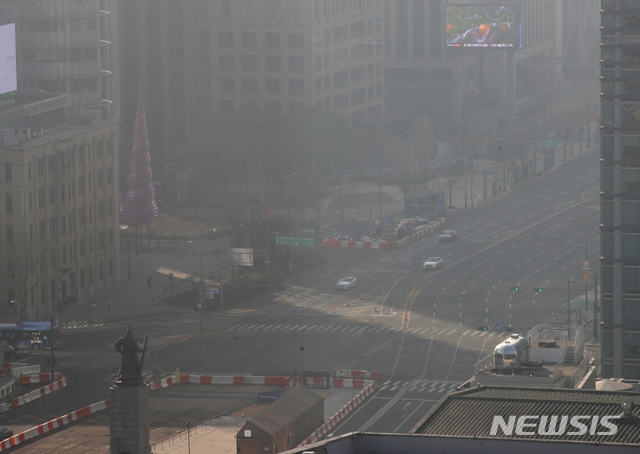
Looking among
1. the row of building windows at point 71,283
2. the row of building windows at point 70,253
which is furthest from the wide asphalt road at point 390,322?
the row of building windows at point 71,283

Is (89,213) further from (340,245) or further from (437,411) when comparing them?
(437,411)

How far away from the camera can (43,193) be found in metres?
149

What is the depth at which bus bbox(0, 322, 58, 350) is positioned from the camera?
131875 mm

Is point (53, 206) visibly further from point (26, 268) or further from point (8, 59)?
point (8, 59)

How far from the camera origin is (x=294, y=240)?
161875 mm

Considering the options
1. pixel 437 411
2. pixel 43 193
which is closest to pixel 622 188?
pixel 437 411

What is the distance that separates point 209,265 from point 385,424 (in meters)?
70.9

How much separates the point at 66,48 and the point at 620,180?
8900 cm

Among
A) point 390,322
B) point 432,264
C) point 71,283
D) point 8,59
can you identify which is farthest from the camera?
point 432,264

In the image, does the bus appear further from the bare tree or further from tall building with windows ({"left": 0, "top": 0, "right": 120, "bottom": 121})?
tall building with windows ({"left": 0, "top": 0, "right": 120, "bottom": 121})

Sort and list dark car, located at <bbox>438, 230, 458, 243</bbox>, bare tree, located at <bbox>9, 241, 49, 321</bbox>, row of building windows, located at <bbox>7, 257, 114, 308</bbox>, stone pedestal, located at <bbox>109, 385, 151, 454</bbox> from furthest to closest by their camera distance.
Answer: dark car, located at <bbox>438, 230, 458, 243</bbox> < row of building windows, located at <bbox>7, 257, 114, 308</bbox> < bare tree, located at <bbox>9, 241, 49, 321</bbox> < stone pedestal, located at <bbox>109, 385, 151, 454</bbox>

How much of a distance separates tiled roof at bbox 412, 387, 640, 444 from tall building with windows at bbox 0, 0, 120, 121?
110m

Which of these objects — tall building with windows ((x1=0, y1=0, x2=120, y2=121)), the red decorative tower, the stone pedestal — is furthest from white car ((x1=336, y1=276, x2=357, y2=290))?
the stone pedestal

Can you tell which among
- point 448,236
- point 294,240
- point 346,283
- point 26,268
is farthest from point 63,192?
point 448,236
